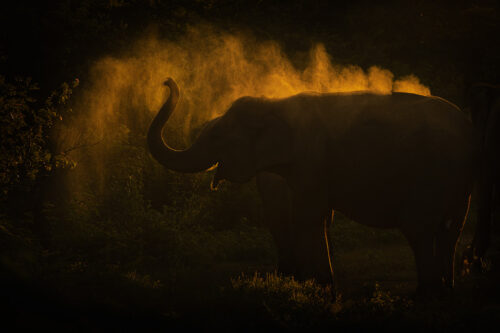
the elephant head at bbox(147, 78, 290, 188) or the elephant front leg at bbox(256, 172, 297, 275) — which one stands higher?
the elephant head at bbox(147, 78, 290, 188)

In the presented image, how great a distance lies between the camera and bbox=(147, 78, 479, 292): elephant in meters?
8.64

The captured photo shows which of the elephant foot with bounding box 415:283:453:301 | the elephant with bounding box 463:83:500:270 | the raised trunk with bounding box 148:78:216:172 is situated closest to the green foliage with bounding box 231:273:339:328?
the elephant foot with bounding box 415:283:453:301

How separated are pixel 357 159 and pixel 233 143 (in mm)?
1782

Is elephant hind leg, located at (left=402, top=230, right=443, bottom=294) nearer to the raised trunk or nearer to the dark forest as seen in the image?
the dark forest

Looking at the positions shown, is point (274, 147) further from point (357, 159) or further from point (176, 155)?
point (176, 155)

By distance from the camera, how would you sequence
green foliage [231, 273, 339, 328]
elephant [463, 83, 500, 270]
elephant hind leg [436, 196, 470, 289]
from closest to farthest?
green foliage [231, 273, 339, 328] → elephant hind leg [436, 196, 470, 289] → elephant [463, 83, 500, 270]

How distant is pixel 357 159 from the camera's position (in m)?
9.03

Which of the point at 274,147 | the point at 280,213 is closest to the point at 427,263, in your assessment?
the point at 274,147

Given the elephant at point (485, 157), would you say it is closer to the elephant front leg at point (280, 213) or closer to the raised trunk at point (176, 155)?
the elephant front leg at point (280, 213)

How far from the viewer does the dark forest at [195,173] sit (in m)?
7.82

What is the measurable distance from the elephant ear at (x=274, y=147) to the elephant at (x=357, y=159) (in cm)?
1

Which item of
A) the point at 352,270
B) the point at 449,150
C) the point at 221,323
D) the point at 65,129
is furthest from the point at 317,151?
the point at 65,129

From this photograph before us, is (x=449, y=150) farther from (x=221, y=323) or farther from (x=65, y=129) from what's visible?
(x=65, y=129)

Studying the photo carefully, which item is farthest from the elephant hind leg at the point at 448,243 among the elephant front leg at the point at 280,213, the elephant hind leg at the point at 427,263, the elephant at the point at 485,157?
the elephant front leg at the point at 280,213
